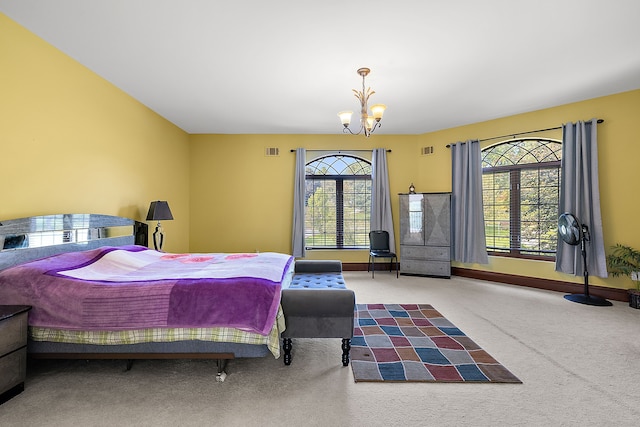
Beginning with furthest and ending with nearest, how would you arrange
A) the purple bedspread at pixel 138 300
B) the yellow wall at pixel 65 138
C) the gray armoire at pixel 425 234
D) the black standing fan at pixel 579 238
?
the gray armoire at pixel 425 234
the black standing fan at pixel 579 238
the yellow wall at pixel 65 138
the purple bedspread at pixel 138 300

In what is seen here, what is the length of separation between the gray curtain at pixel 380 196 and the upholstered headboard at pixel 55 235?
164 inches

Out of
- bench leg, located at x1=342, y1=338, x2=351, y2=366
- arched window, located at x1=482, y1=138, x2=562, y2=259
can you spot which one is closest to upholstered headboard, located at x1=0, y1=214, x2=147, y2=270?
bench leg, located at x1=342, y1=338, x2=351, y2=366

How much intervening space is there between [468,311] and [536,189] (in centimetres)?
263

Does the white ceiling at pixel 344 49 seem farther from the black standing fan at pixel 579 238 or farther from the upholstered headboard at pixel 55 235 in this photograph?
the black standing fan at pixel 579 238

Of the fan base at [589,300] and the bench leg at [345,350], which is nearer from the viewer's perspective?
the bench leg at [345,350]

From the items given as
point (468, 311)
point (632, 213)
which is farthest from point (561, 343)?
point (632, 213)

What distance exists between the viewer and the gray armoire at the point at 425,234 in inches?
210

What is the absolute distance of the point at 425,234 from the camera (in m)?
5.46

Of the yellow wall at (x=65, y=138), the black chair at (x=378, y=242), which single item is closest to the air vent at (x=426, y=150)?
the black chair at (x=378, y=242)

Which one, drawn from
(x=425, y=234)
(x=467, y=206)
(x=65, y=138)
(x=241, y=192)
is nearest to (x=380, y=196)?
(x=425, y=234)

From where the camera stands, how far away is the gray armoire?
5340 mm

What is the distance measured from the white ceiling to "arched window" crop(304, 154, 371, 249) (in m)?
1.74

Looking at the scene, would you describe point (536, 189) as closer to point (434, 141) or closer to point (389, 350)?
point (434, 141)

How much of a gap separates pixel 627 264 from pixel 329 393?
441 cm
